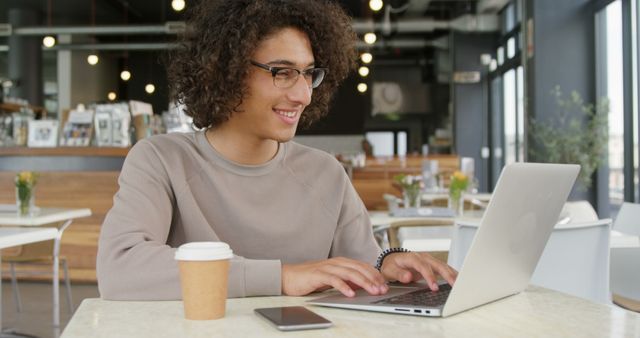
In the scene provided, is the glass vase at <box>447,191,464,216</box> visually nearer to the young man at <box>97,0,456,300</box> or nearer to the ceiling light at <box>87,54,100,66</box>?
the young man at <box>97,0,456,300</box>

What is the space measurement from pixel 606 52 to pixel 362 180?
10.6 feet

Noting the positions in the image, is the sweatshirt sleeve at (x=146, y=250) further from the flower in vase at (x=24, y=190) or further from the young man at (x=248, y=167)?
the flower in vase at (x=24, y=190)

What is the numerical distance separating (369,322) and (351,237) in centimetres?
64

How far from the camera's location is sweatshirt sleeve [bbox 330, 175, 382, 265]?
1681 mm

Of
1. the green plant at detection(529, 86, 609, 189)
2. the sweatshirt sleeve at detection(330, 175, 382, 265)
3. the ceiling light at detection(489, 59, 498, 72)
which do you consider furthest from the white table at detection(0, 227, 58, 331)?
the ceiling light at detection(489, 59, 498, 72)

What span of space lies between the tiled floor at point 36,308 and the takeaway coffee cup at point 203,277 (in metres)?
3.45

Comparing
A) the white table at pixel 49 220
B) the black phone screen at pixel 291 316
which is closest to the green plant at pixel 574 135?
the white table at pixel 49 220

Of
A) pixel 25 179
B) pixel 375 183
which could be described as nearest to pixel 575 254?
pixel 25 179

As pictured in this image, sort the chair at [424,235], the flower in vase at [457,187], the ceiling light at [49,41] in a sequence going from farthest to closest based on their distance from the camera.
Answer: the ceiling light at [49,41] < the flower in vase at [457,187] < the chair at [424,235]

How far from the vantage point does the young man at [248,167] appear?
4.73 feet

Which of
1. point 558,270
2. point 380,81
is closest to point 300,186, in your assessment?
point 558,270

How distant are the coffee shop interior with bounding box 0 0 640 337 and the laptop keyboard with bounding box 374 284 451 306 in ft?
0.94

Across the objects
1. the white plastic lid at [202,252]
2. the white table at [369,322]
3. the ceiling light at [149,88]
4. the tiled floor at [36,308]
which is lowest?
the tiled floor at [36,308]

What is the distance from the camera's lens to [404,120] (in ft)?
49.8
